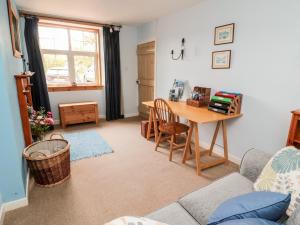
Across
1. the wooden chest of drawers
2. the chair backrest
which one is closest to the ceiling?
the chair backrest

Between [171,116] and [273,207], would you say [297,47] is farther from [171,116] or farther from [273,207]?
[273,207]

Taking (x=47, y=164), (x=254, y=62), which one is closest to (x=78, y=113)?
(x=47, y=164)

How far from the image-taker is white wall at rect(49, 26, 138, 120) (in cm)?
429

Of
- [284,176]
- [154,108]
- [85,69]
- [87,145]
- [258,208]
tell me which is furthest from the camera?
[85,69]

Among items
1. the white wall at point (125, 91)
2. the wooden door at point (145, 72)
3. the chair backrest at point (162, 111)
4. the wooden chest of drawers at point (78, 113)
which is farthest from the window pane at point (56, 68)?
the chair backrest at point (162, 111)

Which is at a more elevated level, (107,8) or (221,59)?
(107,8)

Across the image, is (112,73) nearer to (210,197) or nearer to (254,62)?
(254,62)

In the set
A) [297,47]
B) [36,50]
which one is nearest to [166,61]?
[297,47]

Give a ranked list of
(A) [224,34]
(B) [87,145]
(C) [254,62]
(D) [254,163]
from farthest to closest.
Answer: (B) [87,145] < (A) [224,34] < (C) [254,62] < (D) [254,163]

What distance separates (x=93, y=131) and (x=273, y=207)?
350cm

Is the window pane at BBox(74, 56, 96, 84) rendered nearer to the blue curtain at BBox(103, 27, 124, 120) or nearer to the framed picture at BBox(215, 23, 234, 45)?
the blue curtain at BBox(103, 27, 124, 120)

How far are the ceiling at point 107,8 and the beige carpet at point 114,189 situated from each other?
2.34 metres

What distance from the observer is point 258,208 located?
86 cm

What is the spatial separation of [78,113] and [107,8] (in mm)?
2234
